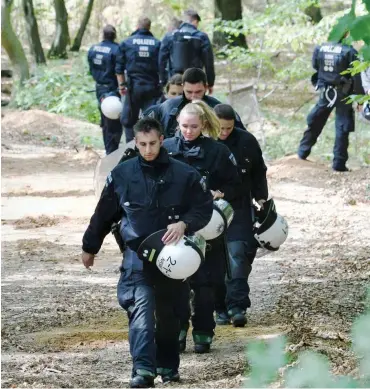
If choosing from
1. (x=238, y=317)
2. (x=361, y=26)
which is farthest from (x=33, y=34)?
(x=361, y=26)

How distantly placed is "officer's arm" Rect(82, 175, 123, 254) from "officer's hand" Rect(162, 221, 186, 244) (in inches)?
15.5

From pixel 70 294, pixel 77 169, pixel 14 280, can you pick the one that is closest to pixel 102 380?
pixel 70 294

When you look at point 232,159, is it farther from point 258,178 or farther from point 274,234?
point 274,234

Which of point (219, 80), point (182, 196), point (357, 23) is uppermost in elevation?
point (357, 23)

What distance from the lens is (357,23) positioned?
346 cm

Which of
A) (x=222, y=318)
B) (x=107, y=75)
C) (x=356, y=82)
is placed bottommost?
(x=222, y=318)

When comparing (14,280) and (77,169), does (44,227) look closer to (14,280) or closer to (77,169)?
(14,280)

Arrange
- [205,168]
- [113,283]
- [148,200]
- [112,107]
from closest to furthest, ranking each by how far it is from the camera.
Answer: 1. [148,200]
2. [205,168]
3. [113,283]
4. [112,107]

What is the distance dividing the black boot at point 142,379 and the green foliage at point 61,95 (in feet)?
63.5

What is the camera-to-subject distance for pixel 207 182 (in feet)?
23.7

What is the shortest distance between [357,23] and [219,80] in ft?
92.4

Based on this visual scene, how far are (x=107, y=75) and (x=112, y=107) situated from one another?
1.76 ft

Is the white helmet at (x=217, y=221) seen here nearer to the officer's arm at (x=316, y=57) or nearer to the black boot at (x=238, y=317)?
the black boot at (x=238, y=317)

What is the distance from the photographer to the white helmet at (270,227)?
8102 mm
